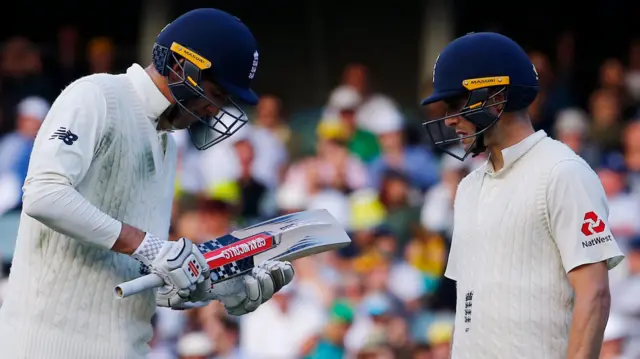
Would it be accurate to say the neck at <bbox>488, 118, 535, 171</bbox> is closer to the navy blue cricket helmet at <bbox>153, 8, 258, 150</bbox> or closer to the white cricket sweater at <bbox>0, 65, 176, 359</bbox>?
the navy blue cricket helmet at <bbox>153, 8, 258, 150</bbox>

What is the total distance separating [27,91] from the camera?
11.1m

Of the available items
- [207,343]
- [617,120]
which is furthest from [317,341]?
[617,120]

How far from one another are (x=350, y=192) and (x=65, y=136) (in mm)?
6282

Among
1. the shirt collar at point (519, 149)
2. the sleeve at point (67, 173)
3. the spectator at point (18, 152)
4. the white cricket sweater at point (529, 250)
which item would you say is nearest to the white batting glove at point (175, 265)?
the sleeve at point (67, 173)

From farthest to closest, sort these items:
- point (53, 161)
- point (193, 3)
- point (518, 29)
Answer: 1. point (193, 3)
2. point (518, 29)
3. point (53, 161)

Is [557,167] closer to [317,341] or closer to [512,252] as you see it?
[512,252]

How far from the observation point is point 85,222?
3756 mm

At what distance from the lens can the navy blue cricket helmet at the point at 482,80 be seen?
4.16m

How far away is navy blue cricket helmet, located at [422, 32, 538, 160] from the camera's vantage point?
4160mm

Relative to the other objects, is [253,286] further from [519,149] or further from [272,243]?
[519,149]

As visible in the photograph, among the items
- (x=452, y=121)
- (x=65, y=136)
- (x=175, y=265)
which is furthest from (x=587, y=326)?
(x=65, y=136)

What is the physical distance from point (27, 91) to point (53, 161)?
7.64 m

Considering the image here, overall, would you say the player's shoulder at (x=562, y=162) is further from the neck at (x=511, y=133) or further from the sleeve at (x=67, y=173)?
the sleeve at (x=67, y=173)

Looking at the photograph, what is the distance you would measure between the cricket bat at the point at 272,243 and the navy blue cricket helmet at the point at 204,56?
425 millimetres
